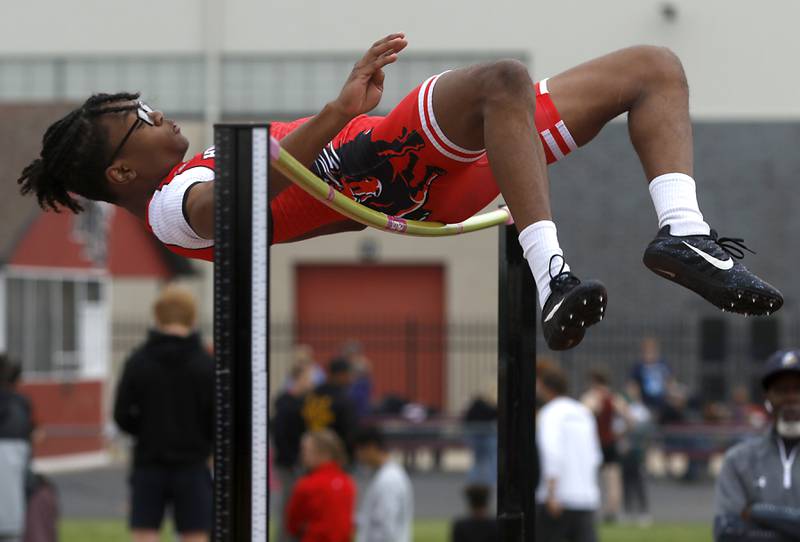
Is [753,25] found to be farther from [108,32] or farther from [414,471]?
[108,32]

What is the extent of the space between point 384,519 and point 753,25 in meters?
11.8

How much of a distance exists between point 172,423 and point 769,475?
9.98 ft

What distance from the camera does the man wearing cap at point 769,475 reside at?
4.80 meters

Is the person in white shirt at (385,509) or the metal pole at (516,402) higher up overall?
the metal pole at (516,402)

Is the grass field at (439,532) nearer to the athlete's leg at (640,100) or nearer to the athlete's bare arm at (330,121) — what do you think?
the athlete's leg at (640,100)

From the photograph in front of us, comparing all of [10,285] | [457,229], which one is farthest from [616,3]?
[457,229]

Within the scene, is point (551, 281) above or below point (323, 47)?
below

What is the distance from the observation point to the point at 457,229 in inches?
143

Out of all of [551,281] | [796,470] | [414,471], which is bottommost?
[414,471]

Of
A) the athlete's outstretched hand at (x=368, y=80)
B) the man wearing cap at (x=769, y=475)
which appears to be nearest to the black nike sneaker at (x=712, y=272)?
the athlete's outstretched hand at (x=368, y=80)

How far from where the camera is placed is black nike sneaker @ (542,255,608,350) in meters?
2.89

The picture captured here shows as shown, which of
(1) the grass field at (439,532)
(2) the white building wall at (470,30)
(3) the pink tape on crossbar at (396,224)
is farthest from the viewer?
(2) the white building wall at (470,30)

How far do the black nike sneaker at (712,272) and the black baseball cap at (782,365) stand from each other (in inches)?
74.1

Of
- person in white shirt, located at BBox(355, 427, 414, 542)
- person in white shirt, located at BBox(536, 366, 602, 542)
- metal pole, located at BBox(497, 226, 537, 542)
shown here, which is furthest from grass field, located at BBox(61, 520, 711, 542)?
metal pole, located at BBox(497, 226, 537, 542)
